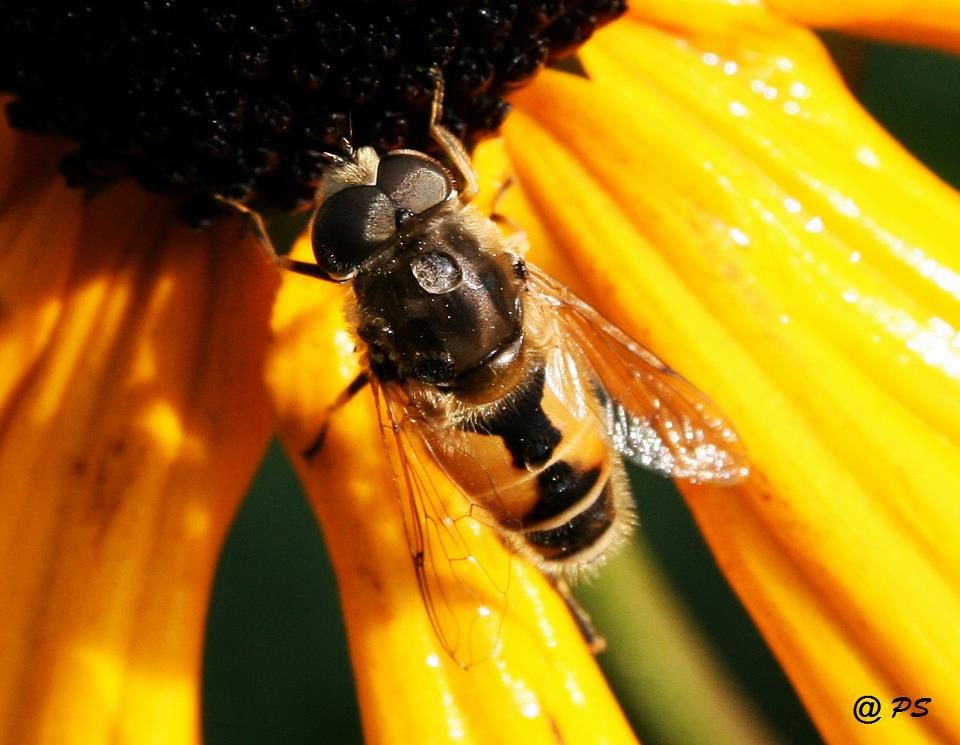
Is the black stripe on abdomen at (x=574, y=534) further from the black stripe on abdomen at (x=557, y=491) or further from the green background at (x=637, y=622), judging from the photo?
the green background at (x=637, y=622)

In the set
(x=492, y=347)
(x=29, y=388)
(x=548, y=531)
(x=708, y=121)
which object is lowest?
(x=29, y=388)

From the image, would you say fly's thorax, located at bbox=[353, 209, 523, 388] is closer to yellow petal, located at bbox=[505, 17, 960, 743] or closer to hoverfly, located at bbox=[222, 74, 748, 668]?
hoverfly, located at bbox=[222, 74, 748, 668]

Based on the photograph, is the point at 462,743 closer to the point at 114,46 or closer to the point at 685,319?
the point at 685,319

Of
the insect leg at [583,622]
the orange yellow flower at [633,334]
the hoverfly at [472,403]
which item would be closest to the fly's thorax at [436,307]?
the hoverfly at [472,403]

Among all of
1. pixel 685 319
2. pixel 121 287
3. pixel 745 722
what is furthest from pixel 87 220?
pixel 745 722

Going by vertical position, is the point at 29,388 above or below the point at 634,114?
below

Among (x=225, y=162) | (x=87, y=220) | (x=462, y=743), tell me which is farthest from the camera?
(x=87, y=220)

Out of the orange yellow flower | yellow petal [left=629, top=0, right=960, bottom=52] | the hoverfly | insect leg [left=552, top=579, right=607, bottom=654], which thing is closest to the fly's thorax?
the hoverfly
